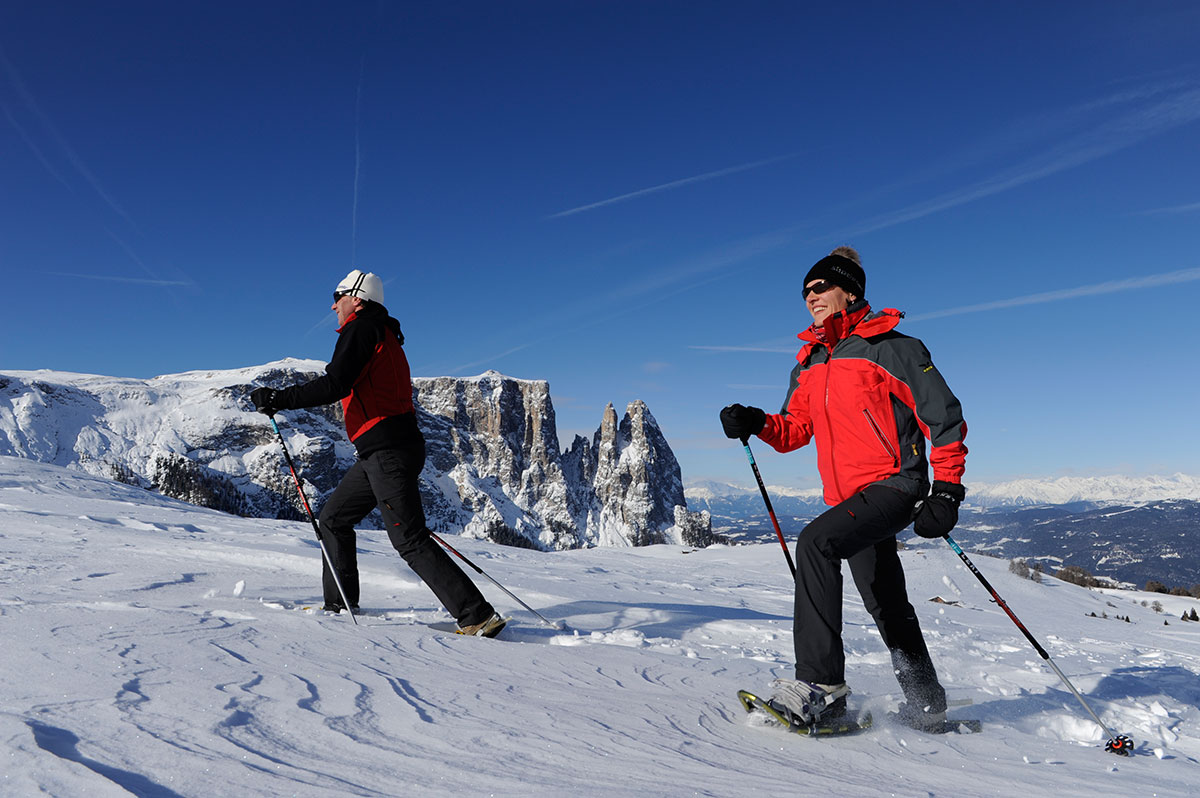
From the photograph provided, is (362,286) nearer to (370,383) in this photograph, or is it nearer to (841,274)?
(370,383)

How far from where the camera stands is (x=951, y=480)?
3221 mm

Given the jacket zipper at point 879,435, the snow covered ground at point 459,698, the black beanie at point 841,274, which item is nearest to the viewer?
the snow covered ground at point 459,698

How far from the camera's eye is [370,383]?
15.2 ft

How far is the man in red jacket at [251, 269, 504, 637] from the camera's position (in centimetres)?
448

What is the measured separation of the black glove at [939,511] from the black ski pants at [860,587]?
0.26 feet

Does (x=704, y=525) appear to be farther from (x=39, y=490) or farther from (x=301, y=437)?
(x=39, y=490)

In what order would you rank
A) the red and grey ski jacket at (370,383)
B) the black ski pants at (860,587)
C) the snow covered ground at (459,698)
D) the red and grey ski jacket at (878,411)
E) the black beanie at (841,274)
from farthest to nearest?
the red and grey ski jacket at (370,383) < the black beanie at (841,274) < the red and grey ski jacket at (878,411) < the black ski pants at (860,587) < the snow covered ground at (459,698)

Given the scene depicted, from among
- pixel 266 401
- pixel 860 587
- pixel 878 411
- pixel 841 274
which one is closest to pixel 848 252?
pixel 841 274

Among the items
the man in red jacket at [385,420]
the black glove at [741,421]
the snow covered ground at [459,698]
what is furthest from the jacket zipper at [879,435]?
the man in red jacket at [385,420]

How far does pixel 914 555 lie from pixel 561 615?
18.0m

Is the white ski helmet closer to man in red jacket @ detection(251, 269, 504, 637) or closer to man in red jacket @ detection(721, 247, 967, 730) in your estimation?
man in red jacket @ detection(251, 269, 504, 637)

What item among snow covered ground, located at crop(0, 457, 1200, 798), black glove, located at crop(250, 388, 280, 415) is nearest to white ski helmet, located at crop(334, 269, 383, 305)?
black glove, located at crop(250, 388, 280, 415)

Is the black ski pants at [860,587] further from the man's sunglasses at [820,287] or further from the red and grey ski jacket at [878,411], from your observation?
the man's sunglasses at [820,287]

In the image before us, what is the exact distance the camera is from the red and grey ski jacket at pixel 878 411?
3.26 m
